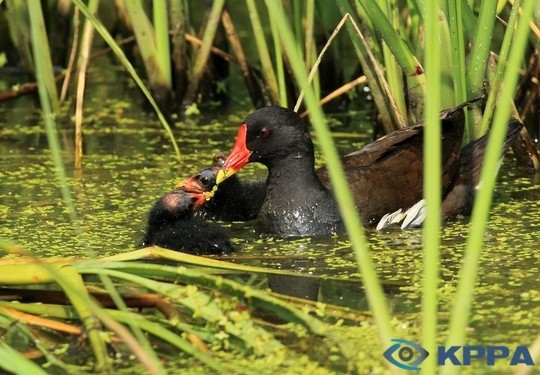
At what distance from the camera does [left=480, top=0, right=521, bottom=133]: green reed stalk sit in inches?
176

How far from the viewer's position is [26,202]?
5.50 metres

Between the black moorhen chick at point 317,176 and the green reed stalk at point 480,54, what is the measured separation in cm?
10

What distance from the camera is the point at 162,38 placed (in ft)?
21.2

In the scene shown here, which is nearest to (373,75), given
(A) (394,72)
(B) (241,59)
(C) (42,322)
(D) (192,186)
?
(A) (394,72)

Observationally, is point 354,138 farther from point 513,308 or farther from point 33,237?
point 513,308

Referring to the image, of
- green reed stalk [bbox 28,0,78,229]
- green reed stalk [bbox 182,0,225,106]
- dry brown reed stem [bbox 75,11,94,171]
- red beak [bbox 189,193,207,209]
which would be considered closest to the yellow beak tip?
red beak [bbox 189,193,207,209]

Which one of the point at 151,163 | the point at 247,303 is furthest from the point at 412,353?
the point at 151,163

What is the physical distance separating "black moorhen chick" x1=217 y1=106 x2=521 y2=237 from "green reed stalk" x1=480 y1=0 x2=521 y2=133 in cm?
13

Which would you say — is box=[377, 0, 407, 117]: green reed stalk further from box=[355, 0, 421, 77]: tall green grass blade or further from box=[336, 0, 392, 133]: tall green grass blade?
box=[355, 0, 421, 77]: tall green grass blade

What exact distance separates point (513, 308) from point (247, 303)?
92 centimetres

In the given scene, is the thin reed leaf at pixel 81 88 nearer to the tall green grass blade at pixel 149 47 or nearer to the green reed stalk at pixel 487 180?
the tall green grass blade at pixel 149 47

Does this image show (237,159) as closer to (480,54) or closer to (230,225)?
(230,225)

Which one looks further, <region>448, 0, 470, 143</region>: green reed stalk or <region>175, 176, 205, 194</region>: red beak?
<region>175, 176, 205, 194</region>: red beak

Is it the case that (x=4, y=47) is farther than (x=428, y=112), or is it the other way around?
(x=4, y=47)
